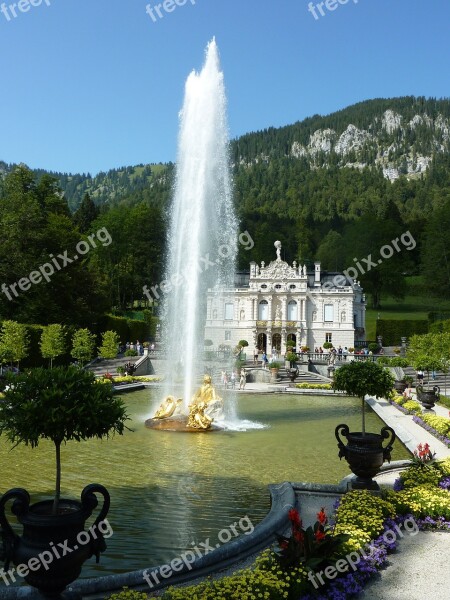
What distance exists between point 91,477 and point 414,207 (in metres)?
122

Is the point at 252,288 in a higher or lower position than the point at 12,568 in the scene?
higher

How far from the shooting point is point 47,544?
536 cm

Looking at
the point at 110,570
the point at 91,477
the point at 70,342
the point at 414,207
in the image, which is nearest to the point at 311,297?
the point at 70,342

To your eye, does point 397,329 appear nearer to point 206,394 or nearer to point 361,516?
point 206,394

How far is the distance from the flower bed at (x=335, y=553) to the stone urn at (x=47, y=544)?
0.74 meters

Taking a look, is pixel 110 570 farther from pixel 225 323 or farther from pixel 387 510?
Result: pixel 225 323

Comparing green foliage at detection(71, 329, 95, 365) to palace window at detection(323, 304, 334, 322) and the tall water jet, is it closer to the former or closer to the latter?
the tall water jet

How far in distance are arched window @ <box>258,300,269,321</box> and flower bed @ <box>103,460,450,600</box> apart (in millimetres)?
53631

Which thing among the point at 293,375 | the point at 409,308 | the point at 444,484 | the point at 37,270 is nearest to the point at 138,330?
the point at 37,270

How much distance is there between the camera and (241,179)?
150 metres

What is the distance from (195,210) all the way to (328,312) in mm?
42699

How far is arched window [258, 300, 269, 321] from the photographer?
63.3 meters

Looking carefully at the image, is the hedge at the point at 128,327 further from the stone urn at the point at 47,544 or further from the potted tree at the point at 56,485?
the stone urn at the point at 47,544

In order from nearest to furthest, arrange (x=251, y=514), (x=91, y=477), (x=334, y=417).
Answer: (x=251, y=514)
(x=91, y=477)
(x=334, y=417)
